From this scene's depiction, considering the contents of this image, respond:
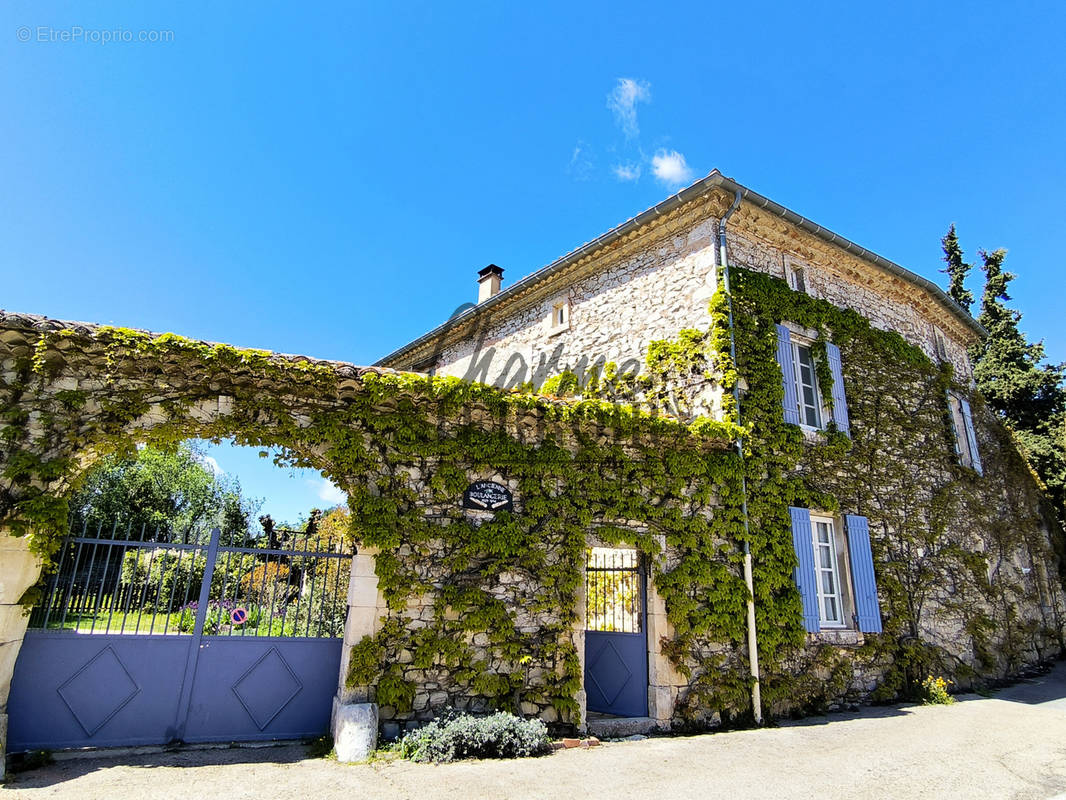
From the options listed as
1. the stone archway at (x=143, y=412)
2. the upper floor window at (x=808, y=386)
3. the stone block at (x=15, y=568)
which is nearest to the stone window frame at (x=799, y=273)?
the upper floor window at (x=808, y=386)

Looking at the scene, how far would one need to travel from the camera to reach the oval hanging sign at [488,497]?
20.6ft

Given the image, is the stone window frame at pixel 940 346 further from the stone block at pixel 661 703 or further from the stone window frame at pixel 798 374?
the stone block at pixel 661 703

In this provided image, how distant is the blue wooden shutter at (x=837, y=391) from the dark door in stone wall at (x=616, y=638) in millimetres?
3802

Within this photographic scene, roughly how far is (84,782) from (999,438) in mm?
15324

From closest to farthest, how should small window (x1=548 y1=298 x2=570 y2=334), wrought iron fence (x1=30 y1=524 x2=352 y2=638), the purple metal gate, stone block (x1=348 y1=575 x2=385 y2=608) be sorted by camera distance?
the purple metal gate
wrought iron fence (x1=30 y1=524 x2=352 y2=638)
stone block (x1=348 y1=575 x2=385 y2=608)
small window (x1=548 y1=298 x2=570 y2=334)

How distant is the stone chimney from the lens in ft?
43.5

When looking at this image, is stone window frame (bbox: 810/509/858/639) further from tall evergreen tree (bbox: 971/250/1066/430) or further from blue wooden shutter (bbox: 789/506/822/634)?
tall evergreen tree (bbox: 971/250/1066/430)

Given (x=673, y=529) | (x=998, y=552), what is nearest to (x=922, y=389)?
(x=998, y=552)

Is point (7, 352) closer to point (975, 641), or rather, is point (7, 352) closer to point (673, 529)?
point (673, 529)

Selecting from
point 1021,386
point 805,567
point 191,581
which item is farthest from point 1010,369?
point 191,581

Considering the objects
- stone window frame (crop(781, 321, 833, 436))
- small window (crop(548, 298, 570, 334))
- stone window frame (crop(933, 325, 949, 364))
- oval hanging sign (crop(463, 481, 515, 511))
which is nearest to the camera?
oval hanging sign (crop(463, 481, 515, 511))

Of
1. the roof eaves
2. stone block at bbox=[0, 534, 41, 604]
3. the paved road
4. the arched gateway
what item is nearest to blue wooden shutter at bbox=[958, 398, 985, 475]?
the roof eaves

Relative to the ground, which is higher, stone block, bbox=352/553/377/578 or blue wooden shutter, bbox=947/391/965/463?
blue wooden shutter, bbox=947/391/965/463

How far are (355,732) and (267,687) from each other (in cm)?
115
